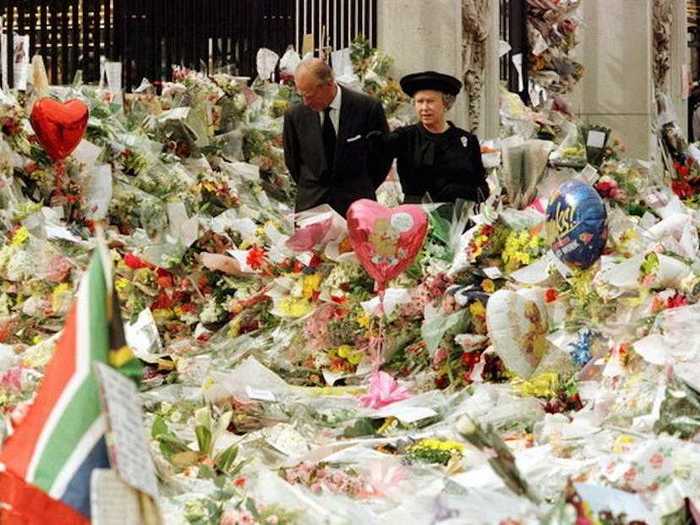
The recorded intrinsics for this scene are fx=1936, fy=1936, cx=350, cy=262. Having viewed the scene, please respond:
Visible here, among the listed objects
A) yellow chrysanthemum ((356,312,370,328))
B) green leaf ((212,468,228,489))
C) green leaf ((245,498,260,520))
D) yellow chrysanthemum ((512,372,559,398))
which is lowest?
yellow chrysanthemum ((512,372,559,398))

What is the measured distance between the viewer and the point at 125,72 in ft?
47.8

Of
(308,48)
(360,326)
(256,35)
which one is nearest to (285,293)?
(360,326)

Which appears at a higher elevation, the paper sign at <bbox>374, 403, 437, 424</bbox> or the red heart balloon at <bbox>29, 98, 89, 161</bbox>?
the red heart balloon at <bbox>29, 98, 89, 161</bbox>

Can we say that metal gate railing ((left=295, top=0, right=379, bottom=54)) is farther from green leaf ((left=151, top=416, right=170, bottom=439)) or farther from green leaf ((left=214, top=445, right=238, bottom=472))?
green leaf ((left=214, top=445, right=238, bottom=472))

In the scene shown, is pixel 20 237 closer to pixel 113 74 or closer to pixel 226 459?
pixel 226 459

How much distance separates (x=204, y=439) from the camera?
5.68 m

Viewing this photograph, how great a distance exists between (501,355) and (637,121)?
11.4 meters

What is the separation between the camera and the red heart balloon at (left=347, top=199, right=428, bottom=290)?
25.4 feet

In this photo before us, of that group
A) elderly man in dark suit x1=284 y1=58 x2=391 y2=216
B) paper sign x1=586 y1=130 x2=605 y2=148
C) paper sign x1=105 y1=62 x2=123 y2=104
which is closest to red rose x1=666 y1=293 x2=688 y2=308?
elderly man in dark suit x1=284 y1=58 x2=391 y2=216

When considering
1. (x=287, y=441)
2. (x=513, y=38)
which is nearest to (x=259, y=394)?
(x=287, y=441)

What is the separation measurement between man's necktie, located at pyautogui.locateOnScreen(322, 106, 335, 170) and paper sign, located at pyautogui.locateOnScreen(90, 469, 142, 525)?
6734 millimetres

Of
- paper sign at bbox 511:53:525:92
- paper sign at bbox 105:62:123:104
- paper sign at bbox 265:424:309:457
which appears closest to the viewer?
paper sign at bbox 265:424:309:457

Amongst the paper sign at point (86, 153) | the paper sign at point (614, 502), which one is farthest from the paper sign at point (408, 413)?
the paper sign at point (86, 153)

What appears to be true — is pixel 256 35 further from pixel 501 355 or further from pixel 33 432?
pixel 33 432
